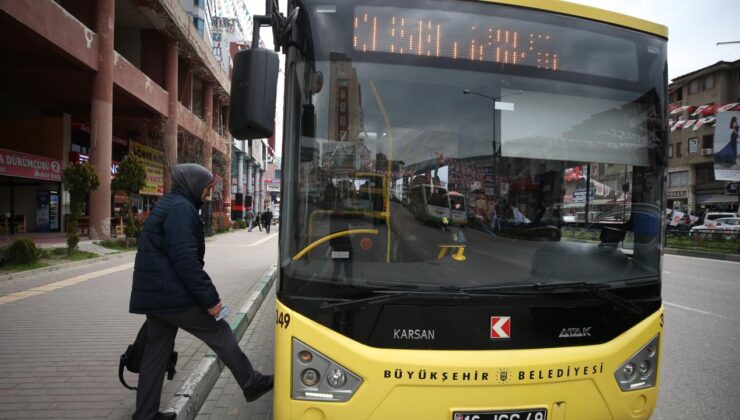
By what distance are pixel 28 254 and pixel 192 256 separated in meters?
11.0

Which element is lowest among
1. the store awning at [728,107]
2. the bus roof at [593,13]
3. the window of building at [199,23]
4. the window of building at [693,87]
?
the bus roof at [593,13]

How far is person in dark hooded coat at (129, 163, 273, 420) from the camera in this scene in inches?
112

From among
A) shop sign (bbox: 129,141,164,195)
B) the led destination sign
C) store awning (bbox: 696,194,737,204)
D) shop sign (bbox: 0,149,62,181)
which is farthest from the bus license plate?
store awning (bbox: 696,194,737,204)

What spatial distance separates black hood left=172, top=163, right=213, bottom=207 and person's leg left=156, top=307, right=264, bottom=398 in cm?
78

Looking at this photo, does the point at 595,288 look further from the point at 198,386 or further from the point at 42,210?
the point at 42,210

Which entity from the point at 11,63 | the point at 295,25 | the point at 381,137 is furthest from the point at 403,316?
the point at 11,63

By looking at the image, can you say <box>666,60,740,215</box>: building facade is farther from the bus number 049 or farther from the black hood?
the bus number 049

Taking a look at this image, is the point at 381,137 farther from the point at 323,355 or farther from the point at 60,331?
the point at 60,331

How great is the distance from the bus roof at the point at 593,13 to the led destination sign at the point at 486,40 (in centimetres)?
9

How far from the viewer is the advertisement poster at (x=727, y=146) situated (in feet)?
67.9

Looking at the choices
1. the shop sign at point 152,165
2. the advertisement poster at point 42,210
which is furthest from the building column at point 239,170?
the advertisement poster at point 42,210

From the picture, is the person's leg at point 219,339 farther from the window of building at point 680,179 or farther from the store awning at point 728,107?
the window of building at point 680,179

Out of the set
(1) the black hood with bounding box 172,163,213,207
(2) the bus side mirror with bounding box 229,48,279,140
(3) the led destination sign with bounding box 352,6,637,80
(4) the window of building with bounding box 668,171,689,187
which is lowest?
(1) the black hood with bounding box 172,163,213,207

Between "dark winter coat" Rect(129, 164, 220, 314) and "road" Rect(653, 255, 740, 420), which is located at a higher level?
"dark winter coat" Rect(129, 164, 220, 314)
